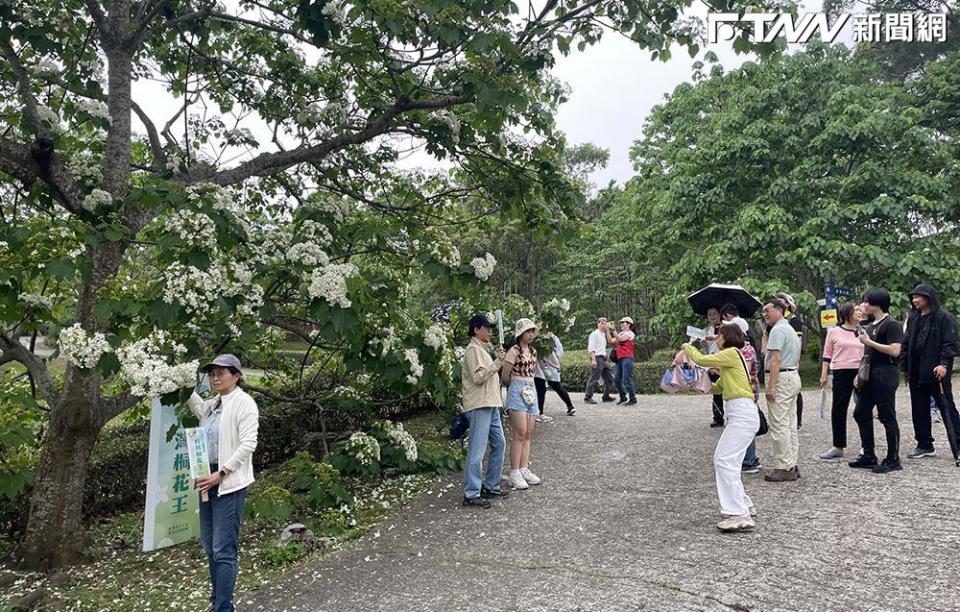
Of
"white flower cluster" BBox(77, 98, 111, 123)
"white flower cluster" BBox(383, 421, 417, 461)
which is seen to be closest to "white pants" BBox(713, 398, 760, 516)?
"white flower cluster" BBox(383, 421, 417, 461)

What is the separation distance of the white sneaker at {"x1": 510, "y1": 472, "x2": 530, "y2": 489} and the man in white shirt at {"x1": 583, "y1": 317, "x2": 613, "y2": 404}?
5.51m

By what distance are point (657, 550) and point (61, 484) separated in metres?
5.02

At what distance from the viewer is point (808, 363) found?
69.6 ft

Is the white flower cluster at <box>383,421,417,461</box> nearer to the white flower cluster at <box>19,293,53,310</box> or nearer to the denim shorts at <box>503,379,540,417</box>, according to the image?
the denim shorts at <box>503,379,540,417</box>

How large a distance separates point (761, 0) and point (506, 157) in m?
2.88

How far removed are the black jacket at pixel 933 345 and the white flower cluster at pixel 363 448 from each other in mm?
5395

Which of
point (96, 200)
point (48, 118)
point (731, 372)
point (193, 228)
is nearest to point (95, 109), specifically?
point (48, 118)

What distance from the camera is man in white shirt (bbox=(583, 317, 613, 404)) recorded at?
11.7m

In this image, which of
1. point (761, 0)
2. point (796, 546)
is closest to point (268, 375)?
point (796, 546)

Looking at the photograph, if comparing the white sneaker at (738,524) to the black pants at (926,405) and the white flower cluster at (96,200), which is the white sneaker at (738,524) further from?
the white flower cluster at (96,200)

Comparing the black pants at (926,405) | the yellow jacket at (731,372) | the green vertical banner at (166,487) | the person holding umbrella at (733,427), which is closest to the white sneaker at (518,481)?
the person holding umbrella at (733,427)

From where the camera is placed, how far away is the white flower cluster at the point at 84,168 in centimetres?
538

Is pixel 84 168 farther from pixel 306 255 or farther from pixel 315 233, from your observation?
pixel 306 255

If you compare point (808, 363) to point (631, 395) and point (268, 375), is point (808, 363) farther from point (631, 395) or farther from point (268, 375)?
point (268, 375)
